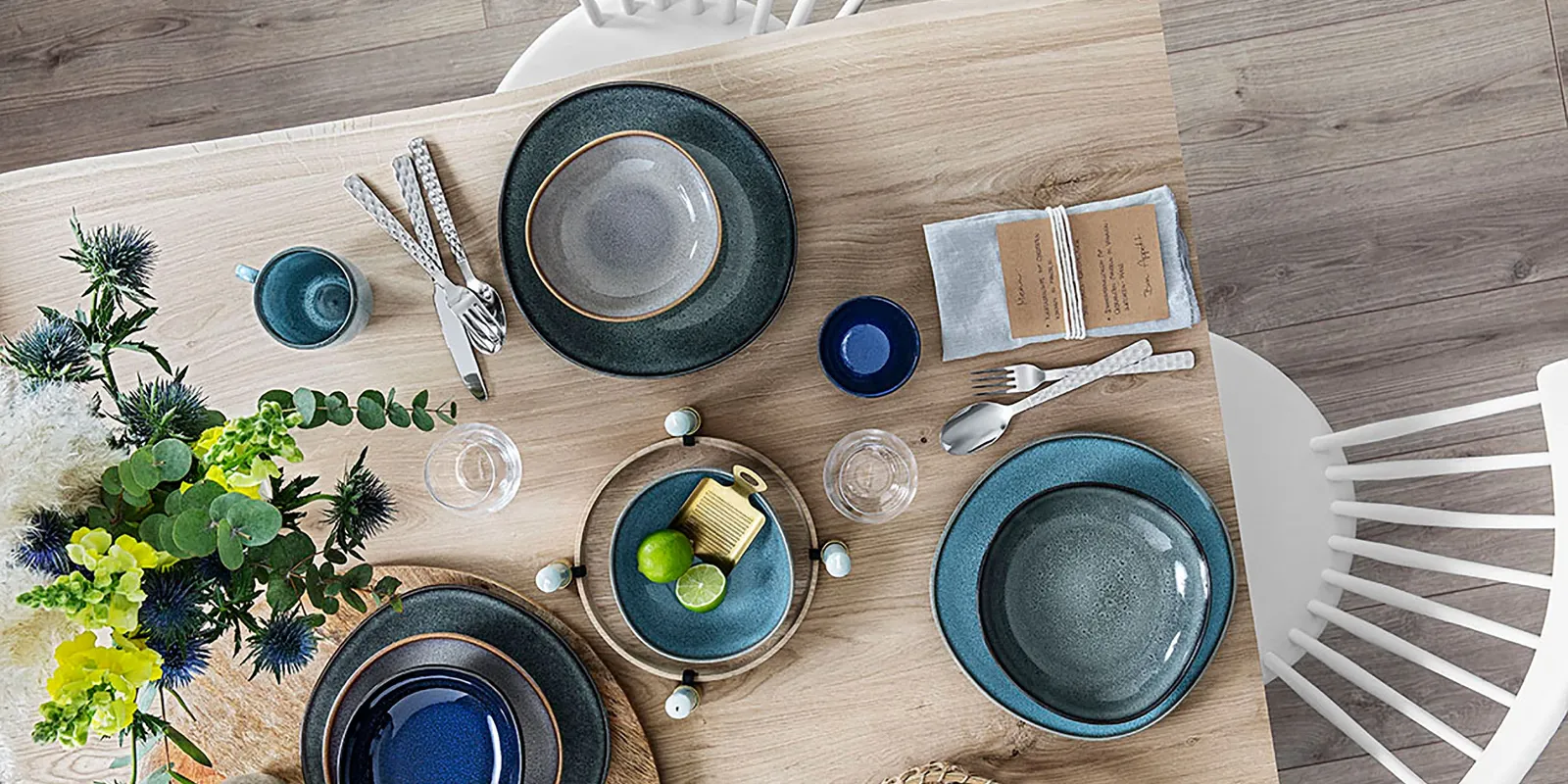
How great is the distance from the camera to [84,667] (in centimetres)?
60

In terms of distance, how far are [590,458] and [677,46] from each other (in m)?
0.56

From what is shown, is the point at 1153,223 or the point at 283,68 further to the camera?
the point at 283,68

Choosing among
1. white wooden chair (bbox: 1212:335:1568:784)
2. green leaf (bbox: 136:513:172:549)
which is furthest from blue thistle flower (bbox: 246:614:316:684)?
white wooden chair (bbox: 1212:335:1568:784)

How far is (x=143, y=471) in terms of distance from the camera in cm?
65

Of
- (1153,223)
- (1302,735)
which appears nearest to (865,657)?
(1153,223)

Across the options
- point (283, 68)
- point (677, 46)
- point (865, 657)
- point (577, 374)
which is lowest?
Result: point (865, 657)

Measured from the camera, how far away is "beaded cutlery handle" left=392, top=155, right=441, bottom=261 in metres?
0.93

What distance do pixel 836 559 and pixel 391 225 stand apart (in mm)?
499

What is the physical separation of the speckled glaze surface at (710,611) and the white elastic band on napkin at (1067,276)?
32cm

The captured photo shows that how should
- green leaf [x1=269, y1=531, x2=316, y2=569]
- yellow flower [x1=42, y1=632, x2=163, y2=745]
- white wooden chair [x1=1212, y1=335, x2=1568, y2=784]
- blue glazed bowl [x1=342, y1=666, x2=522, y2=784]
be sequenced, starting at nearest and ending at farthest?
yellow flower [x1=42, y1=632, x2=163, y2=745] < green leaf [x1=269, y1=531, x2=316, y2=569] < blue glazed bowl [x1=342, y1=666, x2=522, y2=784] < white wooden chair [x1=1212, y1=335, x2=1568, y2=784]

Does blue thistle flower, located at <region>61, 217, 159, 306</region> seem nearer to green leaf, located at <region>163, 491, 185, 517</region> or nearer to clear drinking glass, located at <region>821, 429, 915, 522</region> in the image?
green leaf, located at <region>163, 491, 185, 517</region>

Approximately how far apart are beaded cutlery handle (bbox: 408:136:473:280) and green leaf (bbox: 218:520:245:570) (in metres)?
0.35

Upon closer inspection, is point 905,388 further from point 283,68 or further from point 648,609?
point 283,68

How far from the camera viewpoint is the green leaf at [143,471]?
2.13 ft
